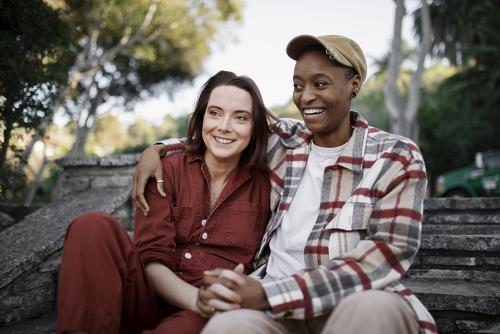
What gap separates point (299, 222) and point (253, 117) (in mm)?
665

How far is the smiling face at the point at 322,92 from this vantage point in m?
2.24

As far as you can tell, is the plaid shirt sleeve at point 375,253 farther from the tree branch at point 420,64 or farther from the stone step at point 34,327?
the tree branch at point 420,64

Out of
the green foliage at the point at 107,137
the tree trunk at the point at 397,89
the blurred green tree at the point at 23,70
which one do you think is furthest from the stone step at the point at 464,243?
the green foliage at the point at 107,137

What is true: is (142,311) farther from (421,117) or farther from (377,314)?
Answer: (421,117)

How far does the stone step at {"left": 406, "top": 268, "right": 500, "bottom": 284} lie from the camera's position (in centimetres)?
301

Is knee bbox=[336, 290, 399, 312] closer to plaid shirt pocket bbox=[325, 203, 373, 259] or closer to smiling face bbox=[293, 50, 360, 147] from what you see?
plaid shirt pocket bbox=[325, 203, 373, 259]

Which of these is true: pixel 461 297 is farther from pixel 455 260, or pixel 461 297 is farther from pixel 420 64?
pixel 420 64

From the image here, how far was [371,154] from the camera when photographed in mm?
2158

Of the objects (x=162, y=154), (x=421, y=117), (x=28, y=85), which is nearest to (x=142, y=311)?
(x=162, y=154)

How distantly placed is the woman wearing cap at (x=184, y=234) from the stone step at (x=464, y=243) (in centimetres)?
157

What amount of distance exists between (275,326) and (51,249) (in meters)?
1.90

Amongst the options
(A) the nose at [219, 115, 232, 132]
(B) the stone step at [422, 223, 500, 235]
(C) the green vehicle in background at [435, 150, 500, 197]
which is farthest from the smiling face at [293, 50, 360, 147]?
(C) the green vehicle in background at [435, 150, 500, 197]

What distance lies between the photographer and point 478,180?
29.1 ft

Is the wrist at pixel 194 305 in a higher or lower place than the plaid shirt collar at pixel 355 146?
lower
